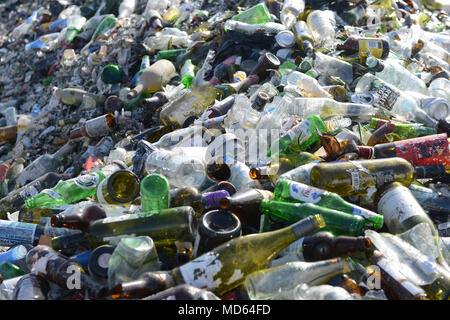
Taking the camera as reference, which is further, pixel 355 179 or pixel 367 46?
pixel 367 46

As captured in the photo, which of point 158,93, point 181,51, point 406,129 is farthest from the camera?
point 181,51

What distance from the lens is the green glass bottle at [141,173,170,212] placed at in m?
1.96

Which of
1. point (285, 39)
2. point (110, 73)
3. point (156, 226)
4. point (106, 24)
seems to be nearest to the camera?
point (156, 226)

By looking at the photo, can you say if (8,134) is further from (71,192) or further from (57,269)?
(57,269)

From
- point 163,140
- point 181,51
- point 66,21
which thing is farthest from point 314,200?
point 66,21

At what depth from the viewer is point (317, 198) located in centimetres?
197

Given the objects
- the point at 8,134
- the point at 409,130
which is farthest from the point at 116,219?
the point at 8,134

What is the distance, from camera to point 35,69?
20.0 feet

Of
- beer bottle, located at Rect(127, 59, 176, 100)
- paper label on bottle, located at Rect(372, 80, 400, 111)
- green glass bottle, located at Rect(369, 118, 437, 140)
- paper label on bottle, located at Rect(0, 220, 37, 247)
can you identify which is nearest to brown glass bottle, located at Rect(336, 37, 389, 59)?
paper label on bottle, located at Rect(372, 80, 400, 111)

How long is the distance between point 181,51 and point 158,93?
98 cm

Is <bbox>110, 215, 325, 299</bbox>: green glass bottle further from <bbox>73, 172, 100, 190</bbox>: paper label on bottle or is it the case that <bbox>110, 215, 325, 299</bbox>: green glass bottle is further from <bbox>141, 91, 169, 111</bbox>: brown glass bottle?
<bbox>141, 91, 169, 111</bbox>: brown glass bottle

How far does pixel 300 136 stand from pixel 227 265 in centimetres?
100

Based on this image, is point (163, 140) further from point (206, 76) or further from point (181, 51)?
point (181, 51)

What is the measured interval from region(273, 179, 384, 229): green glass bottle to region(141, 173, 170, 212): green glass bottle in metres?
0.50
